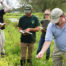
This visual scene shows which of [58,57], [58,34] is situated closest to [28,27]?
[58,57]

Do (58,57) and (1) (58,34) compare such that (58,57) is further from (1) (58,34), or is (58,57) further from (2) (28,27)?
(2) (28,27)

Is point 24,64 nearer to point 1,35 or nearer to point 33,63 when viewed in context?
point 33,63

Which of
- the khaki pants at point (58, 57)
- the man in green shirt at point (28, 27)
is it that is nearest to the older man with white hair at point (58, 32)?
the khaki pants at point (58, 57)

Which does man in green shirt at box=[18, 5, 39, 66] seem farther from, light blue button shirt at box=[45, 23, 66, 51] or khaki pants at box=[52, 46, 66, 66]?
light blue button shirt at box=[45, 23, 66, 51]

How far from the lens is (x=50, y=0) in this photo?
92.1ft

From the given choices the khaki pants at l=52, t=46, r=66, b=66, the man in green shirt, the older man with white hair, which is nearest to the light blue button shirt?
the older man with white hair

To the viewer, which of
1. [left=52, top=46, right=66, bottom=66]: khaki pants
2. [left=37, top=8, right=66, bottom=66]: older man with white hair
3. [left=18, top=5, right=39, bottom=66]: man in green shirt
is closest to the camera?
[left=37, top=8, right=66, bottom=66]: older man with white hair

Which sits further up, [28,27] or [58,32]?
[58,32]

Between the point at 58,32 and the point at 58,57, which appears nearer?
the point at 58,32

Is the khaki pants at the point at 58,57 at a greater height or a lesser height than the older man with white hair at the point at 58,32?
lesser

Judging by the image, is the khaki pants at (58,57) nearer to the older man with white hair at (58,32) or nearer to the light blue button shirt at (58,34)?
the older man with white hair at (58,32)

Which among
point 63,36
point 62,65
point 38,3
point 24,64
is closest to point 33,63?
point 24,64

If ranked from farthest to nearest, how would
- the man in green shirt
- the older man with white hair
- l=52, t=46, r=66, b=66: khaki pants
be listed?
1. the man in green shirt
2. l=52, t=46, r=66, b=66: khaki pants
3. the older man with white hair

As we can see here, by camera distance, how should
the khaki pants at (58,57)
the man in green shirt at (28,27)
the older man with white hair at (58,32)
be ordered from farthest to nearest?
the man in green shirt at (28,27)
the khaki pants at (58,57)
the older man with white hair at (58,32)
